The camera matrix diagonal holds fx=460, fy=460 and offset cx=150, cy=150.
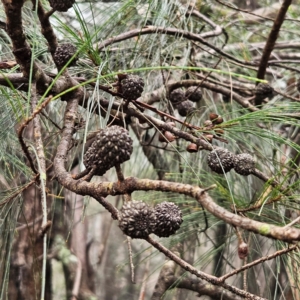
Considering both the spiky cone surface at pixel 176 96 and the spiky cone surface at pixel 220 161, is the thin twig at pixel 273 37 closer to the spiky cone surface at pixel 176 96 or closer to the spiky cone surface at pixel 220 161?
the spiky cone surface at pixel 176 96

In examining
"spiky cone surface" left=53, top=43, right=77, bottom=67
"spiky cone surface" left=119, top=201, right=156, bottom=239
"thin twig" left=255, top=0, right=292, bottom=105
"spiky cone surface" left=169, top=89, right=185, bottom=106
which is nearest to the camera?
"spiky cone surface" left=119, top=201, right=156, bottom=239

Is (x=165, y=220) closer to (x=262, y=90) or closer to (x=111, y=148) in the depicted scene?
(x=111, y=148)

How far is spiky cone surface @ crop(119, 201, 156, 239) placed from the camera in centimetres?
34

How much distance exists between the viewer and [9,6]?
399mm

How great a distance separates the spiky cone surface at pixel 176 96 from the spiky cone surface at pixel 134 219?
0.49 m

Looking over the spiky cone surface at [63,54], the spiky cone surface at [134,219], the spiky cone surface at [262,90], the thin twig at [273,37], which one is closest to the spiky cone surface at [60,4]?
the spiky cone surface at [63,54]

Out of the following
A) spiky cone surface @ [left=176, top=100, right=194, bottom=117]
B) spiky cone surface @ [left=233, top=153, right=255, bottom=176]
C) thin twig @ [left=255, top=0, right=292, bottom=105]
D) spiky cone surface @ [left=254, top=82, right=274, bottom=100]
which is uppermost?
thin twig @ [left=255, top=0, right=292, bottom=105]

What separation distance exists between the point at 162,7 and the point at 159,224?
49cm

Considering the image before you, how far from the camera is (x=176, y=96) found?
2.70ft

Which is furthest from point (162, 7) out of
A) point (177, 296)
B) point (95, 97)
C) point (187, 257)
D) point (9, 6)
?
point (177, 296)

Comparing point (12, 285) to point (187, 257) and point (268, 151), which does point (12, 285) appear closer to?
point (187, 257)

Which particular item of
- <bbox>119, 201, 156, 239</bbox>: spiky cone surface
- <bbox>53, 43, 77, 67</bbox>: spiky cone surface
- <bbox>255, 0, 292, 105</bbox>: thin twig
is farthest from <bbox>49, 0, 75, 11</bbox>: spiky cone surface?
<bbox>255, 0, 292, 105</bbox>: thin twig

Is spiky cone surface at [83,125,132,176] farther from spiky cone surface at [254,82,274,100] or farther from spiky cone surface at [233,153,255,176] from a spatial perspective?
spiky cone surface at [254,82,274,100]

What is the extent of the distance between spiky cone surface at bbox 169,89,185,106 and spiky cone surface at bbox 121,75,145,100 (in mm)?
298
